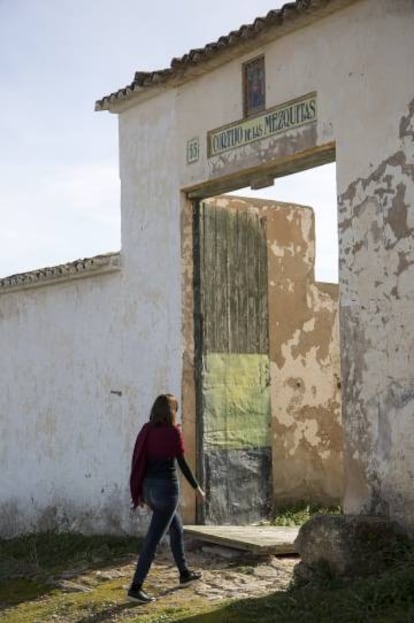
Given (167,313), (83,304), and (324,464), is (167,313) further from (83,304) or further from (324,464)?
(324,464)

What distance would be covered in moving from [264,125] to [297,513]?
5156 mm

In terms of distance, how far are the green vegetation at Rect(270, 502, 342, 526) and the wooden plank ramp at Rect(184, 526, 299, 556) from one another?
661mm

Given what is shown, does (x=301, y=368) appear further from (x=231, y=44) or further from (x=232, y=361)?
(x=231, y=44)

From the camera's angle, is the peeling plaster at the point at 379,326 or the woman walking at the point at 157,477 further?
the woman walking at the point at 157,477

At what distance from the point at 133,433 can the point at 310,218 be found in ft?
13.6

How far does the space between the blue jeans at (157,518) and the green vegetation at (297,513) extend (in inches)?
130

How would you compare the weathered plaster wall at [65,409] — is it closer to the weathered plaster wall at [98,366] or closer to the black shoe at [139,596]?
the weathered plaster wall at [98,366]

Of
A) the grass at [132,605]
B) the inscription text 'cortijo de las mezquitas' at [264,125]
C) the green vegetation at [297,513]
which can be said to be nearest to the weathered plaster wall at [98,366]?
the grass at [132,605]

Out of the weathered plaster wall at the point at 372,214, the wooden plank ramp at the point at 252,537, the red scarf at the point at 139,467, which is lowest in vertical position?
the wooden plank ramp at the point at 252,537

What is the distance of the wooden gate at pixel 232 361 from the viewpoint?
11.3 m

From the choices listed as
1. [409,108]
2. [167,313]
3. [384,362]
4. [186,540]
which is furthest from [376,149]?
[186,540]

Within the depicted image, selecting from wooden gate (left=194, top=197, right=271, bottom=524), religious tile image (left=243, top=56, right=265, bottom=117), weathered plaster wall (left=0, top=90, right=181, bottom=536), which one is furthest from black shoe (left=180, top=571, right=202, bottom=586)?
religious tile image (left=243, top=56, right=265, bottom=117)

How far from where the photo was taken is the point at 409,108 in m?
8.51

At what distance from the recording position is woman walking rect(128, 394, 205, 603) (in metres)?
8.73
